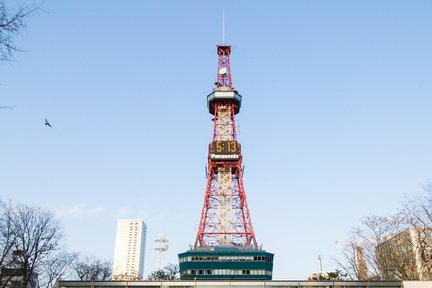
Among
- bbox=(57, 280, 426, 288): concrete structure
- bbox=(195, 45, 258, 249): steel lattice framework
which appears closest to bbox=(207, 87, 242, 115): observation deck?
bbox=(195, 45, 258, 249): steel lattice framework

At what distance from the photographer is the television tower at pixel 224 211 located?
7912 cm

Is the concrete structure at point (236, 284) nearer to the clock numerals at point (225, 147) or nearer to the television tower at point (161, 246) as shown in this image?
the clock numerals at point (225, 147)

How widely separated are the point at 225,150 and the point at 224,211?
565 inches

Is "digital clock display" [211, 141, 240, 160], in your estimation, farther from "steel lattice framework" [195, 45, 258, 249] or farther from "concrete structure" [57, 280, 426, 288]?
"concrete structure" [57, 280, 426, 288]

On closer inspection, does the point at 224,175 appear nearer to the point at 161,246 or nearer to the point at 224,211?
the point at 224,211

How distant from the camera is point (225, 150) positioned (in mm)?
90125

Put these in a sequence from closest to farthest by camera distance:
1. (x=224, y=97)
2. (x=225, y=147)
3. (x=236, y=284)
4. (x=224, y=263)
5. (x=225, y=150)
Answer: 1. (x=236, y=284)
2. (x=224, y=263)
3. (x=225, y=150)
4. (x=225, y=147)
5. (x=224, y=97)

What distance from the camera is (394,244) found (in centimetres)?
4684

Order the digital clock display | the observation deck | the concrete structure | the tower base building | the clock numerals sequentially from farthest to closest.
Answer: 1. the observation deck
2. the clock numerals
3. the digital clock display
4. the tower base building
5. the concrete structure

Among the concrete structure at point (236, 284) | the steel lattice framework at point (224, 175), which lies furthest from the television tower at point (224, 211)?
the concrete structure at point (236, 284)

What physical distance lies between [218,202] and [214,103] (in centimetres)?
2698

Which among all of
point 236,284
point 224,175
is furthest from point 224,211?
point 236,284

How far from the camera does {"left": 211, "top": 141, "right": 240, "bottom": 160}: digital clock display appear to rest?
89.3 metres

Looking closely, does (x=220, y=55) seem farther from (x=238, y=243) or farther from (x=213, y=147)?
(x=238, y=243)
